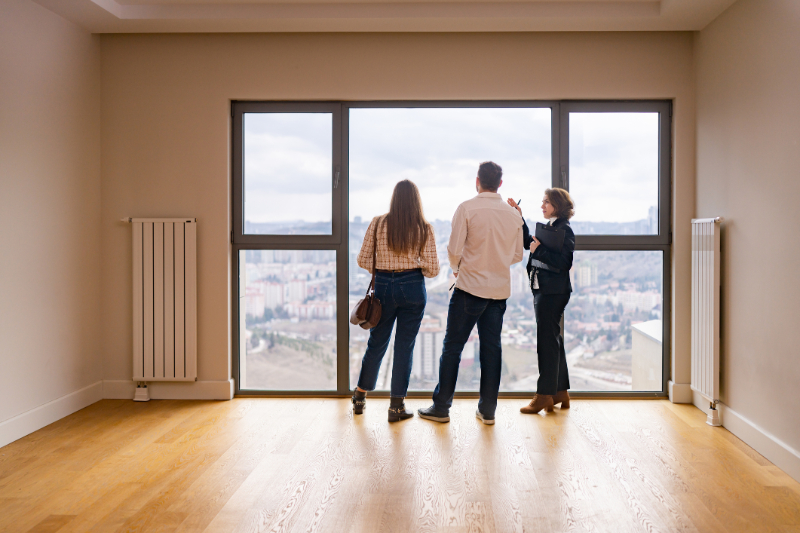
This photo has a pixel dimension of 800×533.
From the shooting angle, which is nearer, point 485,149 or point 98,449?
point 98,449

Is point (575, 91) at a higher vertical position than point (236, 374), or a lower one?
higher

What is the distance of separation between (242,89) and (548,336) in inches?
105

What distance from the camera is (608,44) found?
360 cm

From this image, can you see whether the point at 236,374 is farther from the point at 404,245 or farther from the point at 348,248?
the point at 404,245

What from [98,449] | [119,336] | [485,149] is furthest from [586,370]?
[119,336]

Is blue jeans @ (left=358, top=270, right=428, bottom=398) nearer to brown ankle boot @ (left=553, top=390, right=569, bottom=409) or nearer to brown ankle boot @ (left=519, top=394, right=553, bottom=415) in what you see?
brown ankle boot @ (left=519, top=394, right=553, bottom=415)

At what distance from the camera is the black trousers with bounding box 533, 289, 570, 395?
3303 mm

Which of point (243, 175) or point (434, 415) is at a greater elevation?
point (243, 175)

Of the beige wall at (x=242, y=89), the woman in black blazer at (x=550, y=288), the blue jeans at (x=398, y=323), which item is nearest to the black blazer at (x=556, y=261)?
the woman in black blazer at (x=550, y=288)

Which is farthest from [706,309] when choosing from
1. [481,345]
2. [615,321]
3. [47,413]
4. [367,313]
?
[47,413]

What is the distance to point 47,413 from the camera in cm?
323

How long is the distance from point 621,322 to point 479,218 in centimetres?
145

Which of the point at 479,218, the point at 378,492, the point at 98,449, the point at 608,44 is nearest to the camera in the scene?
the point at 378,492

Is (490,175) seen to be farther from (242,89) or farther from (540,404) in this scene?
(242,89)
